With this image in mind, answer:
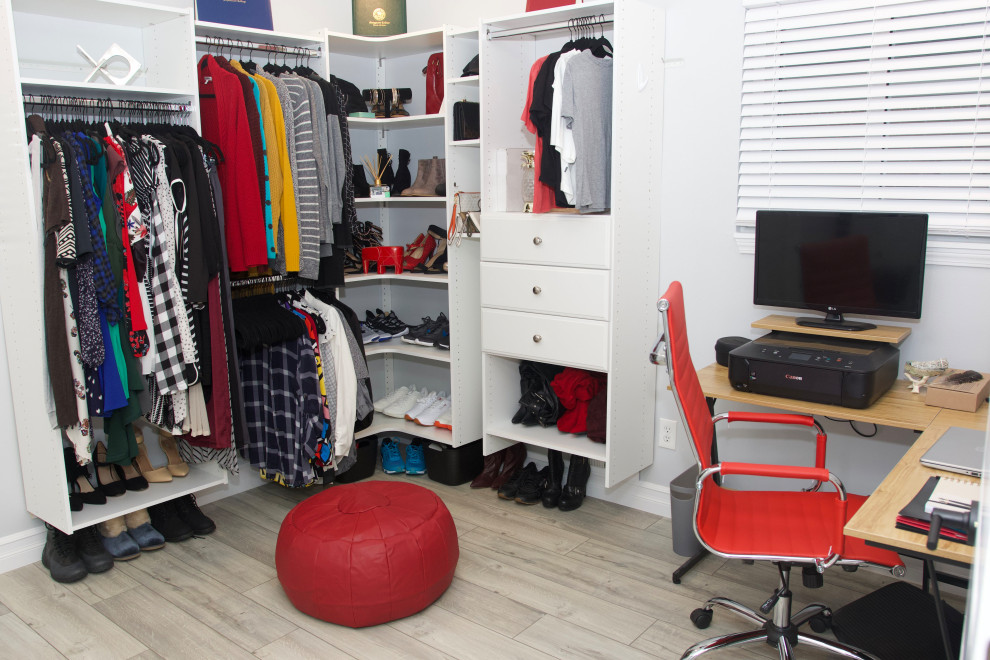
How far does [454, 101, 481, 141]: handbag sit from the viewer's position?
11.1ft

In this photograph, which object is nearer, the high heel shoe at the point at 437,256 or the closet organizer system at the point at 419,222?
the closet organizer system at the point at 419,222

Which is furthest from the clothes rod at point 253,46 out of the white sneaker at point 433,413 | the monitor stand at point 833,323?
the monitor stand at point 833,323

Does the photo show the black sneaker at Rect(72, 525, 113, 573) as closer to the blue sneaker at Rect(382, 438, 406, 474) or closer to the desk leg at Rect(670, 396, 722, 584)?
the blue sneaker at Rect(382, 438, 406, 474)

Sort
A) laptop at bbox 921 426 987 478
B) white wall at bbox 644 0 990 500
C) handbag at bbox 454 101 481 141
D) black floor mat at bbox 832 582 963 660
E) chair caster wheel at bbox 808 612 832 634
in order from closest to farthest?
1. laptop at bbox 921 426 987 478
2. black floor mat at bbox 832 582 963 660
3. chair caster wheel at bbox 808 612 832 634
4. white wall at bbox 644 0 990 500
5. handbag at bbox 454 101 481 141

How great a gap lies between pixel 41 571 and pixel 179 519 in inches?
19.7

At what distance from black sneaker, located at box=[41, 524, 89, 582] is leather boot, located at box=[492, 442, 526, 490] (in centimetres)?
171

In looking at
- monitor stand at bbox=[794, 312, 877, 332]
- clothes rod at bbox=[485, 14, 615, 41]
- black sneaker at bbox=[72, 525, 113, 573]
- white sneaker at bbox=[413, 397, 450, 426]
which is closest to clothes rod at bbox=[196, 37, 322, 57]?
clothes rod at bbox=[485, 14, 615, 41]

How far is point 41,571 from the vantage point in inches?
114

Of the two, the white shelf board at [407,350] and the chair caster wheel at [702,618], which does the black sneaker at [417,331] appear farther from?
the chair caster wheel at [702,618]

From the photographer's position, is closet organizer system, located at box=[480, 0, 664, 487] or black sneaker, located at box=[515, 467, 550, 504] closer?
closet organizer system, located at box=[480, 0, 664, 487]

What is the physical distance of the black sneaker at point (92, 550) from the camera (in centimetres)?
287

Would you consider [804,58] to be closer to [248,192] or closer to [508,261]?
[508,261]

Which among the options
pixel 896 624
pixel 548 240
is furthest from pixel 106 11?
pixel 896 624

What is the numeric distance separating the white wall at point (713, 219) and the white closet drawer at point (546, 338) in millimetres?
412
